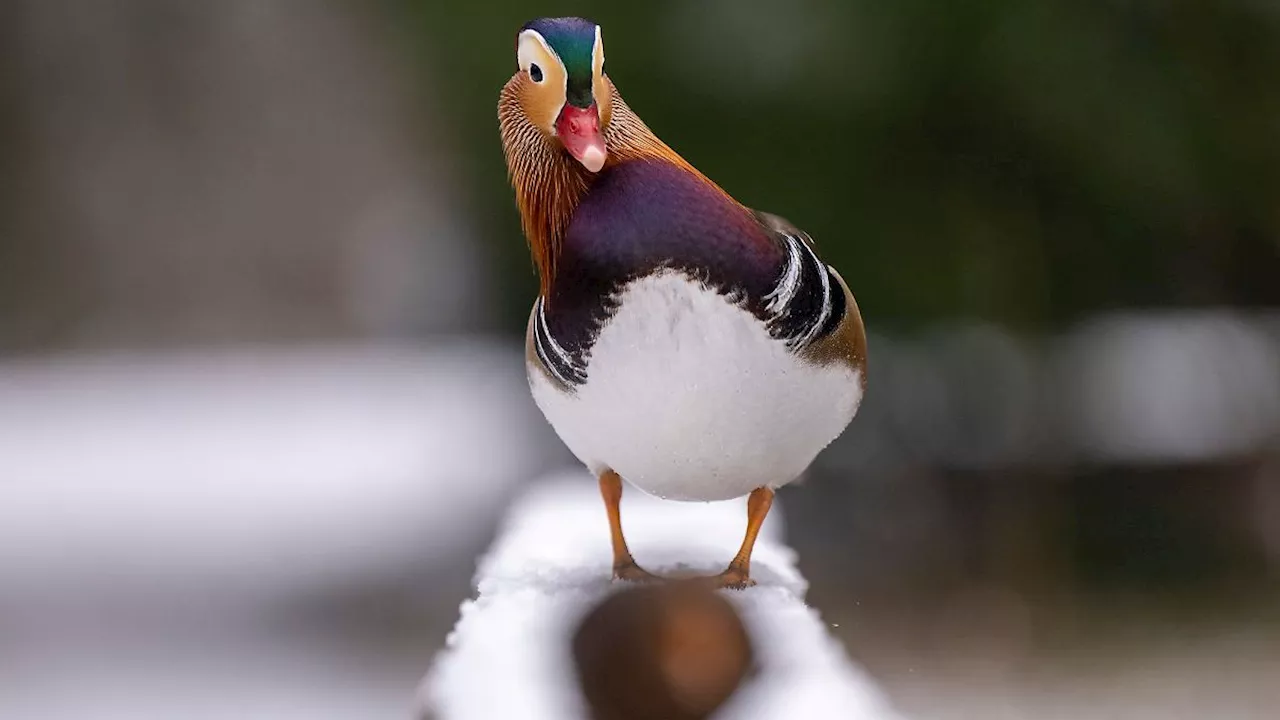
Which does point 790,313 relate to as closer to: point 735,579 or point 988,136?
point 735,579

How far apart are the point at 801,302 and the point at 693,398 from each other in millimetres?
69

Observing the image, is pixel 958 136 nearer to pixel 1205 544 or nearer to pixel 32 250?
pixel 1205 544

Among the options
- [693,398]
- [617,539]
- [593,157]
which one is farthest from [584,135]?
[617,539]

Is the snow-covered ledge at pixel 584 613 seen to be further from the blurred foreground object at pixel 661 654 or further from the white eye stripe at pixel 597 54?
the white eye stripe at pixel 597 54

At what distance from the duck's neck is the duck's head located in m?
0.01

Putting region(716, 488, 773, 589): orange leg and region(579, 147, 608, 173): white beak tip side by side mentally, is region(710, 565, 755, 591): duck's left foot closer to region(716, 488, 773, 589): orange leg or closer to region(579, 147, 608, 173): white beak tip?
region(716, 488, 773, 589): orange leg

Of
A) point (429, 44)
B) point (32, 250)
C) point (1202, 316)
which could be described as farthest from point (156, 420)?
point (1202, 316)

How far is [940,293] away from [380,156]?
49cm

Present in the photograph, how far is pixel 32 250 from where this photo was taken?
89 cm

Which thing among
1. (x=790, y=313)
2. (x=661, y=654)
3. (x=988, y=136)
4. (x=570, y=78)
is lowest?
(x=661, y=654)

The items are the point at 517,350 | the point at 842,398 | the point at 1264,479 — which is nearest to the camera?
the point at 842,398

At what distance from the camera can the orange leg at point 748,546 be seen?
485 millimetres

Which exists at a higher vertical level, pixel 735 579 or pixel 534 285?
pixel 534 285

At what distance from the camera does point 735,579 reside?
49 cm
